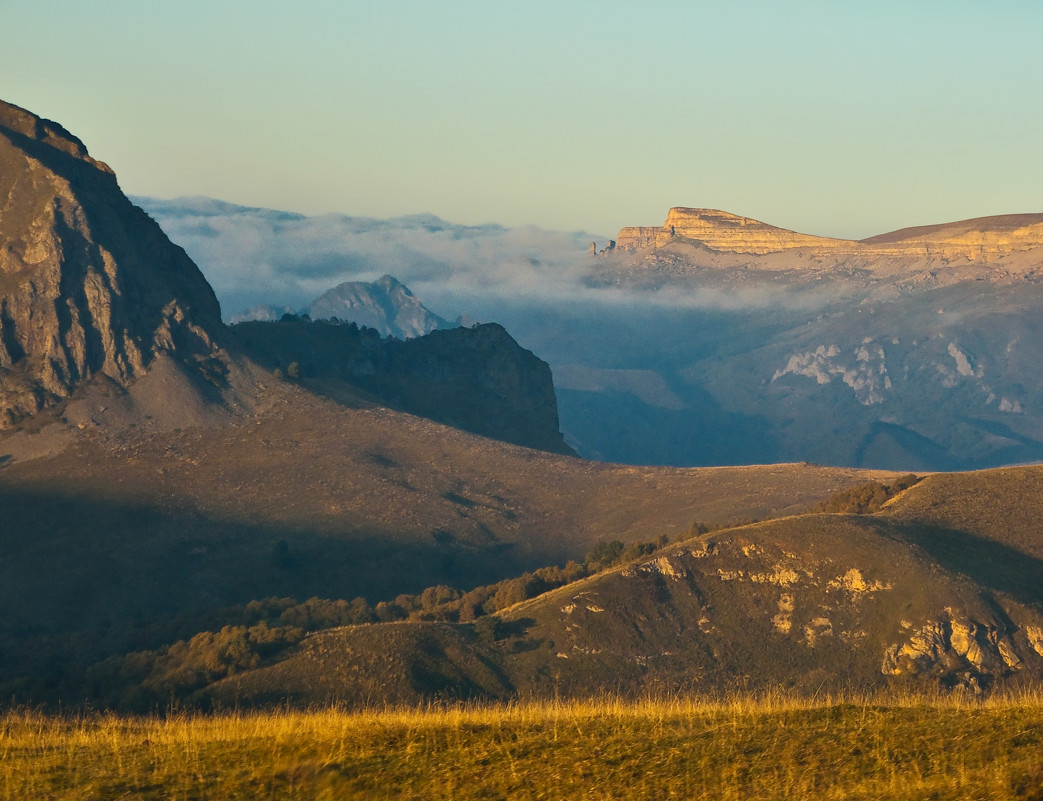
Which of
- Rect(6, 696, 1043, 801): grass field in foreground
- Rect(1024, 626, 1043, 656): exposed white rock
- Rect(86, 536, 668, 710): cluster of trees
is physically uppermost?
Rect(6, 696, 1043, 801): grass field in foreground

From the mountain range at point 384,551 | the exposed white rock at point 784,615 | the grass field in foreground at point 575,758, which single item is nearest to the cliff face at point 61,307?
the mountain range at point 384,551

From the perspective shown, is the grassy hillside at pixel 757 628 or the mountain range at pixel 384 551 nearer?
the grassy hillside at pixel 757 628

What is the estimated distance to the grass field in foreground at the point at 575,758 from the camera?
21859 millimetres

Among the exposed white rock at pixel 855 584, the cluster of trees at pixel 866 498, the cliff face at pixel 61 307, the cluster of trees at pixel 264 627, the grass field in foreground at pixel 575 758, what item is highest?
the cliff face at pixel 61 307

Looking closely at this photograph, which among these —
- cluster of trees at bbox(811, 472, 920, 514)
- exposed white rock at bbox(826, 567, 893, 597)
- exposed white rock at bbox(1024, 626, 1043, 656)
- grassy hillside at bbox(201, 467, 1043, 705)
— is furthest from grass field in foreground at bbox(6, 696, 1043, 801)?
cluster of trees at bbox(811, 472, 920, 514)

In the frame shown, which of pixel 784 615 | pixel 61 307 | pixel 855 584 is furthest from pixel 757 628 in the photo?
pixel 61 307

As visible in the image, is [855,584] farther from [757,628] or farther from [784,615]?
[757,628]

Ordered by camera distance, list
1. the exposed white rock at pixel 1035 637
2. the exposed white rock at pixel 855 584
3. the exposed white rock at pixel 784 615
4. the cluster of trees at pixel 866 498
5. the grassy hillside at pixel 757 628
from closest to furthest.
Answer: the grassy hillside at pixel 757 628 < the exposed white rock at pixel 1035 637 < the exposed white rock at pixel 784 615 < the exposed white rock at pixel 855 584 < the cluster of trees at pixel 866 498

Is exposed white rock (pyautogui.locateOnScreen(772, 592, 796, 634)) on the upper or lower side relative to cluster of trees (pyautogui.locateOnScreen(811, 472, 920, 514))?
lower

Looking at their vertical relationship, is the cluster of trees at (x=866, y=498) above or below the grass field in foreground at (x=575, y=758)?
below

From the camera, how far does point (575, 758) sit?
76.6ft

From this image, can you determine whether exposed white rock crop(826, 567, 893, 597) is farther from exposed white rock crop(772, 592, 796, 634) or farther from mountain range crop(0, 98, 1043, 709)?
exposed white rock crop(772, 592, 796, 634)

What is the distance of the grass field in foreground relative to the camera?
21859mm

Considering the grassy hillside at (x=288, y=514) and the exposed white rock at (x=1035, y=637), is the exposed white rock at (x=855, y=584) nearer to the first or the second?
the exposed white rock at (x=1035, y=637)
